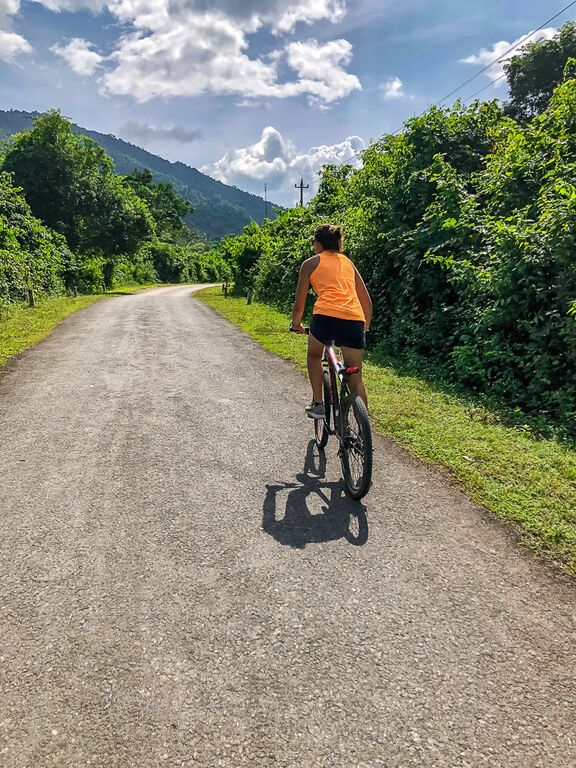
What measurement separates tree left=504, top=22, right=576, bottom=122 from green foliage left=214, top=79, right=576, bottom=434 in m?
26.2

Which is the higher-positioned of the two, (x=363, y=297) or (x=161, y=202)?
(x=161, y=202)

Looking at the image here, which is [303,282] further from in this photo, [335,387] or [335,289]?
[335,387]

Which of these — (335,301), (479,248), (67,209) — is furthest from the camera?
(67,209)

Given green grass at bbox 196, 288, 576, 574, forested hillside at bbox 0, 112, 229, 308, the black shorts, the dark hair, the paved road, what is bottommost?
the paved road

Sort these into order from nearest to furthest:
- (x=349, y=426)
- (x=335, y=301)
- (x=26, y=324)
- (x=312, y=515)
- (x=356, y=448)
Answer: (x=312, y=515)
(x=356, y=448)
(x=349, y=426)
(x=335, y=301)
(x=26, y=324)

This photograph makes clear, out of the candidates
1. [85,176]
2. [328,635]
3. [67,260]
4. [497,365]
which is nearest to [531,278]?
[497,365]

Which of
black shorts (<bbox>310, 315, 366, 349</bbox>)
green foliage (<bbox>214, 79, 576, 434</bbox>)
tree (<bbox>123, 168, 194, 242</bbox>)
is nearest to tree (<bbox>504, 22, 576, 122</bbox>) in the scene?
green foliage (<bbox>214, 79, 576, 434</bbox>)

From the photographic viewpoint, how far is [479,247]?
8.12 meters

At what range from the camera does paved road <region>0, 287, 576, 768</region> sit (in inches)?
74.5

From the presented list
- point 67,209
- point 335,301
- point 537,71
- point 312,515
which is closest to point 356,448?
point 312,515

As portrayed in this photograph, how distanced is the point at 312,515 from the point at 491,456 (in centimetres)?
222

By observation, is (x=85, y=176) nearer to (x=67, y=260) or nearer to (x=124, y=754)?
(x=67, y=260)

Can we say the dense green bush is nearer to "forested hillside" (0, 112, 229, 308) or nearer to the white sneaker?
"forested hillside" (0, 112, 229, 308)

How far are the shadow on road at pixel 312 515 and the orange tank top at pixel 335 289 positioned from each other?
1.56 metres
